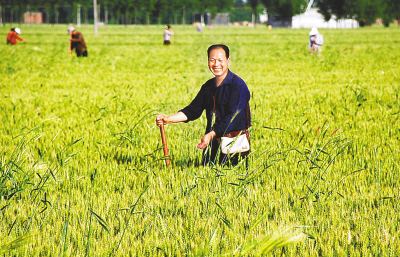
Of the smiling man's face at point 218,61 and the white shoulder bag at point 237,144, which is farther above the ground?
the smiling man's face at point 218,61

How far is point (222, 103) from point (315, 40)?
22031mm

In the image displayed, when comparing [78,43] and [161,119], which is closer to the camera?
[161,119]

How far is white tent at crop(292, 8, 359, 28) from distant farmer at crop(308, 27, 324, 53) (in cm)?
10244

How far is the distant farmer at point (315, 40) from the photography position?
86.0ft

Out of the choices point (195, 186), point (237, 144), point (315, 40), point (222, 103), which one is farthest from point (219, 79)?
point (315, 40)

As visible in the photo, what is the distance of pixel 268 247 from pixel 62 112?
25.4ft

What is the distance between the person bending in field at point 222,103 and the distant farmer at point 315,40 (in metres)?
21.6

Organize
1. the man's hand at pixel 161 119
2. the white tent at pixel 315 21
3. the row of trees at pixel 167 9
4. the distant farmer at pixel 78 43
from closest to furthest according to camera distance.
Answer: the man's hand at pixel 161 119
the distant farmer at pixel 78 43
the row of trees at pixel 167 9
the white tent at pixel 315 21

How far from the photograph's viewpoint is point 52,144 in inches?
257

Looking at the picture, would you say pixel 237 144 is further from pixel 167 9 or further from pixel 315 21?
pixel 167 9

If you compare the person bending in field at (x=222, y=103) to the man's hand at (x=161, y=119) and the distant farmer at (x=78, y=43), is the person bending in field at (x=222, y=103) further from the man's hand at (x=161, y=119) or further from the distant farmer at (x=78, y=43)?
the distant farmer at (x=78, y=43)

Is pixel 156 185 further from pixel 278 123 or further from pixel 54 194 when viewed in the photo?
pixel 278 123

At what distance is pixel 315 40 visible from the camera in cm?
2647

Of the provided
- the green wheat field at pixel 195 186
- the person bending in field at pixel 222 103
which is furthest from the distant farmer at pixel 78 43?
the person bending in field at pixel 222 103
